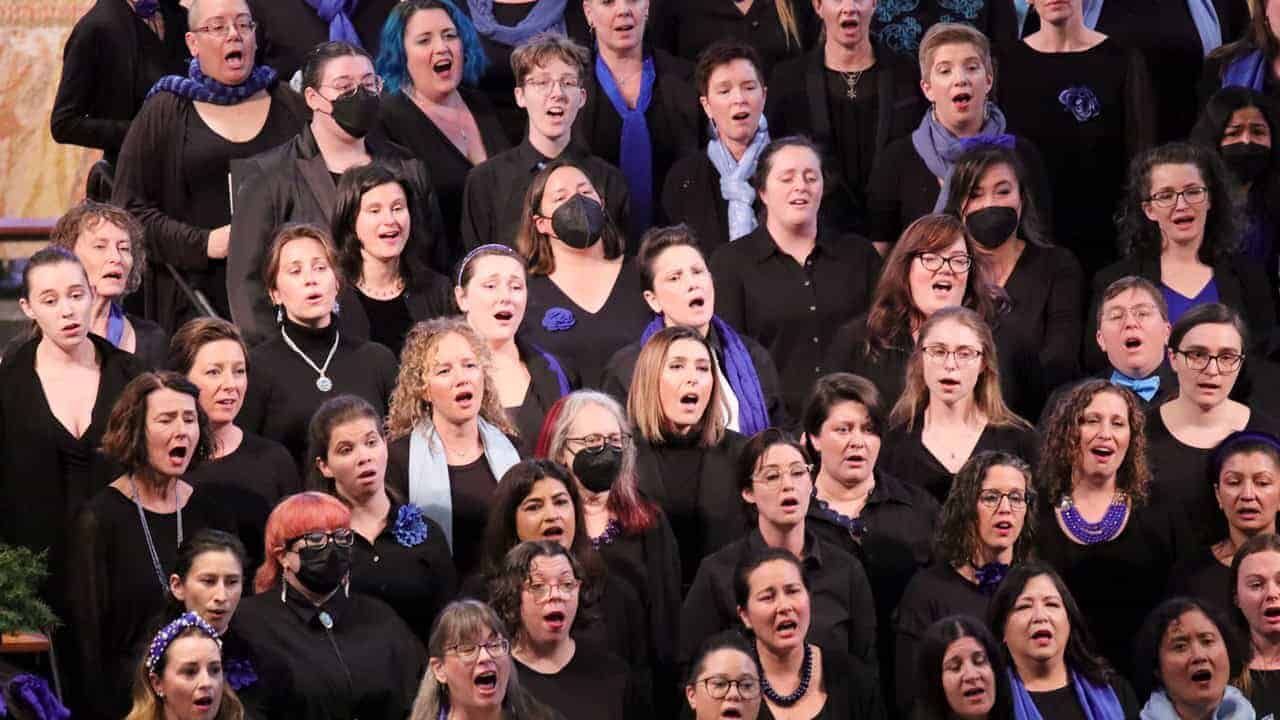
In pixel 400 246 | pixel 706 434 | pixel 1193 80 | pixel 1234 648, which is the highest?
pixel 1193 80

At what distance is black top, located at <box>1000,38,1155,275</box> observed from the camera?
28.7 ft

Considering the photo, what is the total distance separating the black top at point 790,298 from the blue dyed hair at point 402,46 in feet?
3.82

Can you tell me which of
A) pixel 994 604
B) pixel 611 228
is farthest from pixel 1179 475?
pixel 611 228

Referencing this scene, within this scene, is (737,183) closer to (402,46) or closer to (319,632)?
(402,46)

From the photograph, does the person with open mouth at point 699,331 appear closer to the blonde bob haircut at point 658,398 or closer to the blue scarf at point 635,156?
the blonde bob haircut at point 658,398

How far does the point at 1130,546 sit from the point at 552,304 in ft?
6.21

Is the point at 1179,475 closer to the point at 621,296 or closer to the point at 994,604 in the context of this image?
the point at 994,604

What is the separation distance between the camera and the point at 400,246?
313 inches

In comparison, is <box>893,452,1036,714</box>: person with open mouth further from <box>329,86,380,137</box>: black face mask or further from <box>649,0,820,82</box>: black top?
<box>649,0,820,82</box>: black top

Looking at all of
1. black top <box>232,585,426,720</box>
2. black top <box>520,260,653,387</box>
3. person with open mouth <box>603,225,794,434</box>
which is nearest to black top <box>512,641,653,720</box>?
black top <box>232,585,426,720</box>

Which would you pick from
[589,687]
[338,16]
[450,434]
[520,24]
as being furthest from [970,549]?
[338,16]

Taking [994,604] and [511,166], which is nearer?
[994,604]

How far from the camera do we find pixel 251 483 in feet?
23.6

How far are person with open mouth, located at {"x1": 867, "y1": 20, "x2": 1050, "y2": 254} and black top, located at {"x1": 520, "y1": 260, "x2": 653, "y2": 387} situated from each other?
0.93 meters
